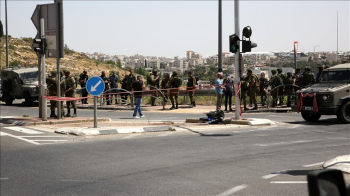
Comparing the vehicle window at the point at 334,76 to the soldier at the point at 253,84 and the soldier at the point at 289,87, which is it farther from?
the soldier at the point at 289,87

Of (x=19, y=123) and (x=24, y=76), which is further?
(x=24, y=76)

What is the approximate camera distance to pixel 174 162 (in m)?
10.0

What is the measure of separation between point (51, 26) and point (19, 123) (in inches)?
151

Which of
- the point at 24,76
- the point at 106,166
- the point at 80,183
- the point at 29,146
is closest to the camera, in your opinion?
the point at 80,183

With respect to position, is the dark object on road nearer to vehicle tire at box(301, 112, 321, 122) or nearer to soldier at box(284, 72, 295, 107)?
vehicle tire at box(301, 112, 321, 122)

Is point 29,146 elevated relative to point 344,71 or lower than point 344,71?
lower

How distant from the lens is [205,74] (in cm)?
3359

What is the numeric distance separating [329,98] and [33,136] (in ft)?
32.2

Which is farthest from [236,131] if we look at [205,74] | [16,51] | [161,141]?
[16,51]

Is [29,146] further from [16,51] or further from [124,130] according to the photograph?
[16,51]

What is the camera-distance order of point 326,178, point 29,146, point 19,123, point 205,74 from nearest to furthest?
point 326,178 < point 29,146 < point 19,123 < point 205,74

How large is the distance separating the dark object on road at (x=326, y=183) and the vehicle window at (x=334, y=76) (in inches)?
675

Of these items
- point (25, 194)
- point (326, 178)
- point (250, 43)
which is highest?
point (250, 43)

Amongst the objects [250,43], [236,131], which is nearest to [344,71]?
[250,43]
